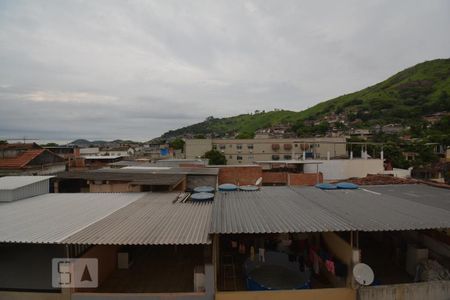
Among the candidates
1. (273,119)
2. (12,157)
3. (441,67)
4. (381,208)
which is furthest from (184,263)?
(441,67)

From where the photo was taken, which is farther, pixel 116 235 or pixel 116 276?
pixel 116 276

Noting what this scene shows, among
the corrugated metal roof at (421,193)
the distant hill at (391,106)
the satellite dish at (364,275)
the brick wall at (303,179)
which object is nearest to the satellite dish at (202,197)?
the satellite dish at (364,275)

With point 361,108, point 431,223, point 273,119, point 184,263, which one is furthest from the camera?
point 273,119

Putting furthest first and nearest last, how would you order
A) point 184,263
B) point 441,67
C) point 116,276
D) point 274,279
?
point 441,67, point 184,263, point 116,276, point 274,279

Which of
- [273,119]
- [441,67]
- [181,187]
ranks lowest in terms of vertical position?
[181,187]

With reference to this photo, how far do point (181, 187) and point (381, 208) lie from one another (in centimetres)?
1111

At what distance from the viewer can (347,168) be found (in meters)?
31.1

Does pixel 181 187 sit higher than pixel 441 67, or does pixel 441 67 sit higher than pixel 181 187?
pixel 441 67

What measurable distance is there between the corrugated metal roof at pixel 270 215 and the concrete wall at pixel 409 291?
2087mm

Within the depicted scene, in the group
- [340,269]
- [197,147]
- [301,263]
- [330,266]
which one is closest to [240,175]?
[301,263]

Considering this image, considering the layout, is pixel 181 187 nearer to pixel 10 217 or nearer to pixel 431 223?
pixel 10 217

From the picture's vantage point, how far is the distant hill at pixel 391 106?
114m

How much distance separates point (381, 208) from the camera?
10547 mm

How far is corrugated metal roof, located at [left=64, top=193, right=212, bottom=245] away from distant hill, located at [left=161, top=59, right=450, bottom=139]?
86.5 meters
